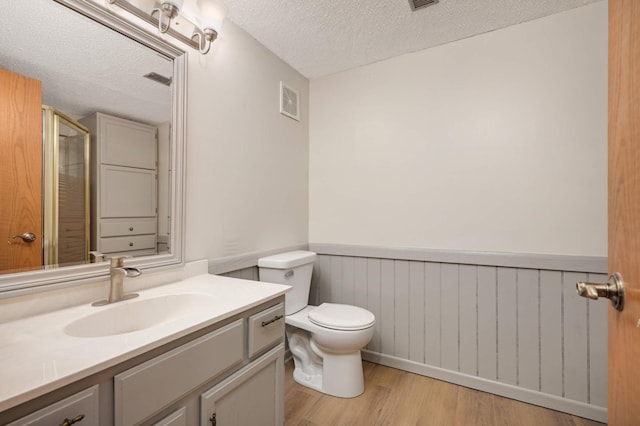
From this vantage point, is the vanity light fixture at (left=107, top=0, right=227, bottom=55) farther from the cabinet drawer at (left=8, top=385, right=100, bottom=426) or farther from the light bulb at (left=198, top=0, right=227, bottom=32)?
the cabinet drawer at (left=8, top=385, right=100, bottom=426)

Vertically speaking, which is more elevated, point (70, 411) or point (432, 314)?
point (70, 411)

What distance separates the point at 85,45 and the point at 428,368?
2535 mm

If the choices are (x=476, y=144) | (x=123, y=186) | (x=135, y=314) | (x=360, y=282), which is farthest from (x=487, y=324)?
(x=123, y=186)

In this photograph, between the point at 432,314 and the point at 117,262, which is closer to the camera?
the point at 117,262

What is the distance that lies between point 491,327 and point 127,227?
2110mm

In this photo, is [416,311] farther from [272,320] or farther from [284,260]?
[272,320]

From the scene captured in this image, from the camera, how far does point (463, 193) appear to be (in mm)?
1963

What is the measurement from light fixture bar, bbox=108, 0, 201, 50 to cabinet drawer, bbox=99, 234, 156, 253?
3.08ft

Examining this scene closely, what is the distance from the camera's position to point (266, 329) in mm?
1198

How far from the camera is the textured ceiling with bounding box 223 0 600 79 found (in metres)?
1.64

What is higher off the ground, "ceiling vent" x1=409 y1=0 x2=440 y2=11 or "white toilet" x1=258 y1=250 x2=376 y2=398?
"ceiling vent" x1=409 y1=0 x2=440 y2=11

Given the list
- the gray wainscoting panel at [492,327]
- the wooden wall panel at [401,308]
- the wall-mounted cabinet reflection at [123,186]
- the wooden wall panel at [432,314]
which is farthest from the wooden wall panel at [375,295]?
the wall-mounted cabinet reflection at [123,186]

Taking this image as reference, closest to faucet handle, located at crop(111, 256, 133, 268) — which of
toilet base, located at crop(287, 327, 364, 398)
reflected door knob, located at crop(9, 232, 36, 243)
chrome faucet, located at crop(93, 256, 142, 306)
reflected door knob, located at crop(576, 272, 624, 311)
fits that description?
chrome faucet, located at crop(93, 256, 142, 306)

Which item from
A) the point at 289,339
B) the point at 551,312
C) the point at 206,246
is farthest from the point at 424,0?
the point at 289,339
